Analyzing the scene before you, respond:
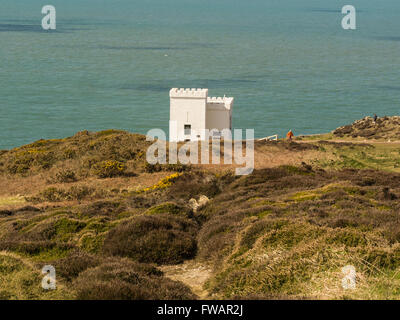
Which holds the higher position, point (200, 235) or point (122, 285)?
point (122, 285)

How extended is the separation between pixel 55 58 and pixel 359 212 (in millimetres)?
112563

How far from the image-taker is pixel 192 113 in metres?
39.1

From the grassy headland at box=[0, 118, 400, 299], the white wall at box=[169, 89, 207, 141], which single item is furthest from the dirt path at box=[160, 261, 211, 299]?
the white wall at box=[169, 89, 207, 141]

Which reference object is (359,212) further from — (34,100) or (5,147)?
(34,100)

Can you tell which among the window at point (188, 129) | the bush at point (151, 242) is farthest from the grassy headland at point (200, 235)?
the window at point (188, 129)

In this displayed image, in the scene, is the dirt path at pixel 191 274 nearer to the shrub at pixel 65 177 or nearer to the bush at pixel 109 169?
the bush at pixel 109 169

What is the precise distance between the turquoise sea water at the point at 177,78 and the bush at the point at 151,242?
5281 cm

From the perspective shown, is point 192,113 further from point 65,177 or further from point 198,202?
point 198,202

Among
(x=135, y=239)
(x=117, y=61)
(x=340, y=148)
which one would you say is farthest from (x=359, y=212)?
(x=117, y=61)

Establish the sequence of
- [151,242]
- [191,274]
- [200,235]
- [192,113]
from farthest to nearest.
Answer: [192,113] < [200,235] < [151,242] < [191,274]

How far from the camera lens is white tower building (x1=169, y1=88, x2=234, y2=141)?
39.0 m

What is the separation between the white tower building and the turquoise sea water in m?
28.6

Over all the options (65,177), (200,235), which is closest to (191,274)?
(200,235)

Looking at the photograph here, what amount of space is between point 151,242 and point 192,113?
27.1 meters
